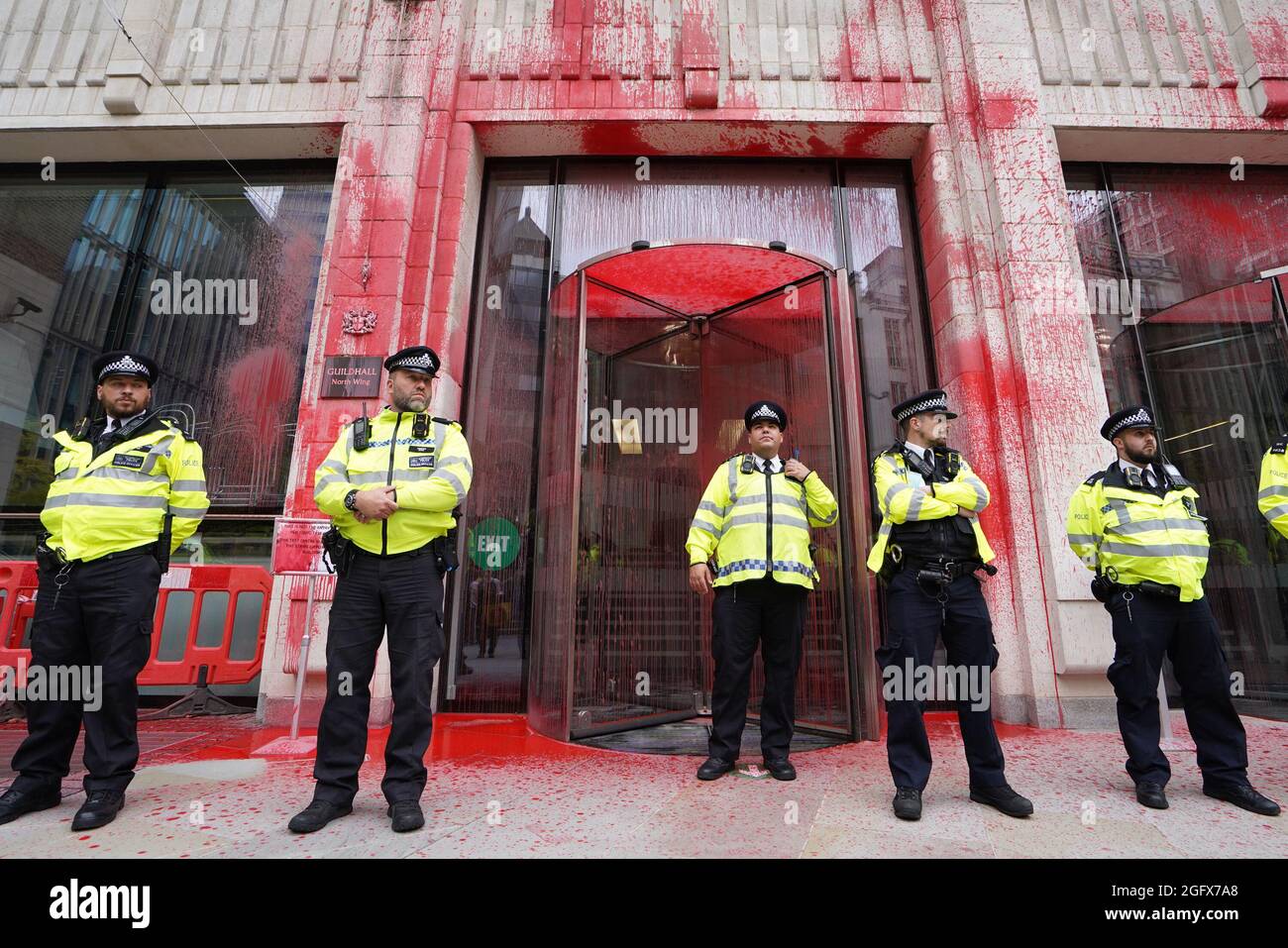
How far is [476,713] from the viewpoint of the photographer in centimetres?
572

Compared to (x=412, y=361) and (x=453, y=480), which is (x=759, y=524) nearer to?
(x=453, y=480)

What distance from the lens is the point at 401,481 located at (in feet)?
9.93

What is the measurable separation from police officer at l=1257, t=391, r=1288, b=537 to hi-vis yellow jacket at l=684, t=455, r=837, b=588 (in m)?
2.17

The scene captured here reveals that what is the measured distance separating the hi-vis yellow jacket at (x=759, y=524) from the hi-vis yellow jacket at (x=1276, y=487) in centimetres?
217

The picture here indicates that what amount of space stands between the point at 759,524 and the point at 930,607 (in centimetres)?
102

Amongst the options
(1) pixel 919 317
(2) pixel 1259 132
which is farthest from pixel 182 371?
(2) pixel 1259 132

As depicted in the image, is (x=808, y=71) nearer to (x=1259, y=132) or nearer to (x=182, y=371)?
(x=1259, y=132)

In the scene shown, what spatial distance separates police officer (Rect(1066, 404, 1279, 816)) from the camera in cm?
323

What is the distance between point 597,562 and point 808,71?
18.0 ft

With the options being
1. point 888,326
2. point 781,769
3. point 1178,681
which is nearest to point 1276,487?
point 1178,681

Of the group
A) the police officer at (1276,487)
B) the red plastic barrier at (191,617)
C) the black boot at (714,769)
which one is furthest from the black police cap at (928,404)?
the red plastic barrier at (191,617)

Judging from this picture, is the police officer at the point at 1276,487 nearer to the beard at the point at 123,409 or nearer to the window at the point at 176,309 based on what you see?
the beard at the point at 123,409

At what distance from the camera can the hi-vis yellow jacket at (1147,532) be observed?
3.28 m

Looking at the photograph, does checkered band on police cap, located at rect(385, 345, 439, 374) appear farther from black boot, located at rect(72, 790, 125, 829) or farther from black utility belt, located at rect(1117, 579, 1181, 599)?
black utility belt, located at rect(1117, 579, 1181, 599)
